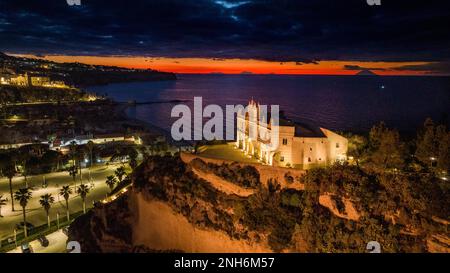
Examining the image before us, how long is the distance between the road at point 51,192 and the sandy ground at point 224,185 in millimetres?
15375

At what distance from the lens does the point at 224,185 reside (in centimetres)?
2597

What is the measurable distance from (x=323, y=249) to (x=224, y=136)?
1530 inches

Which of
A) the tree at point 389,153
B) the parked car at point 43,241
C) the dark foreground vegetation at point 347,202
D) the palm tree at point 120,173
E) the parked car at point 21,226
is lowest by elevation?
the parked car at point 43,241

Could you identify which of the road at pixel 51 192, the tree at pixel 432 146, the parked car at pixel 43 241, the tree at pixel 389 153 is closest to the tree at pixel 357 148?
the tree at pixel 389 153

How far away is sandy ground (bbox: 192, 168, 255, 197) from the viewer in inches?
983

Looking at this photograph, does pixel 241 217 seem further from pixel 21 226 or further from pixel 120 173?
pixel 21 226

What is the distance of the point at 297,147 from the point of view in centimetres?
2645

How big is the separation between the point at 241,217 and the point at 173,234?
19.5 ft

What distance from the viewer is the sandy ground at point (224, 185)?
2497 centimetres

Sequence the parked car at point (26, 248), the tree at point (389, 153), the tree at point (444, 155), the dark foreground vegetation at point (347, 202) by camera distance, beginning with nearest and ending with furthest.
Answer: the dark foreground vegetation at point (347, 202) < the tree at point (444, 155) < the tree at point (389, 153) < the parked car at point (26, 248)

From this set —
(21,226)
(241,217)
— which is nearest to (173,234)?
(241,217)

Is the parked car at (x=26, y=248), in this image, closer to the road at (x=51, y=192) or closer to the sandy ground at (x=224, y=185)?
the road at (x=51, y=192)
